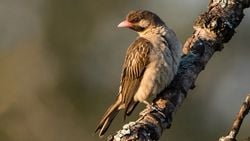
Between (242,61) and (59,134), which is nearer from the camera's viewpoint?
(59,134)

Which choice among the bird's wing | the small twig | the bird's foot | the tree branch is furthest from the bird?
the small twig

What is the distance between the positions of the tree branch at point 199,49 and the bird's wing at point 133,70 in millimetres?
326

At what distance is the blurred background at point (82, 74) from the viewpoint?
16.2 metres

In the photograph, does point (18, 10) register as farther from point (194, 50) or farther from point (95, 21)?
point (194, 50)

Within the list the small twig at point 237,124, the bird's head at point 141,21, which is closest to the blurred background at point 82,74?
the bird's head at point 141,21

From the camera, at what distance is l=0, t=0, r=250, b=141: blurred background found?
16.2m

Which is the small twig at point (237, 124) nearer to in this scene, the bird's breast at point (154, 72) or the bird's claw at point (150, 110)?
the bird's claw at point (150, 110)

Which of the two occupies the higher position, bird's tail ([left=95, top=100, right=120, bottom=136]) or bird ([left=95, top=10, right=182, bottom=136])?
bird ([left=95, top=10, right=182, bottom=136])

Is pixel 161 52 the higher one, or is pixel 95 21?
pixel 161 52

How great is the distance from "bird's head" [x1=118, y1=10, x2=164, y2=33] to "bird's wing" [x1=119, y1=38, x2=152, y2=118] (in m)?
0.23

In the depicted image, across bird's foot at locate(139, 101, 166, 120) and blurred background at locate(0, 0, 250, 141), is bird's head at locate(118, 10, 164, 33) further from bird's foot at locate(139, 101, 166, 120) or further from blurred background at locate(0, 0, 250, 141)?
blurred background at locate(0, 0, 250, 141)

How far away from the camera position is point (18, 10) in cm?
2105

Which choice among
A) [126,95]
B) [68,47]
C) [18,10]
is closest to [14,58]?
[68,47]

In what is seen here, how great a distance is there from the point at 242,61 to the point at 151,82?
1045 cm
